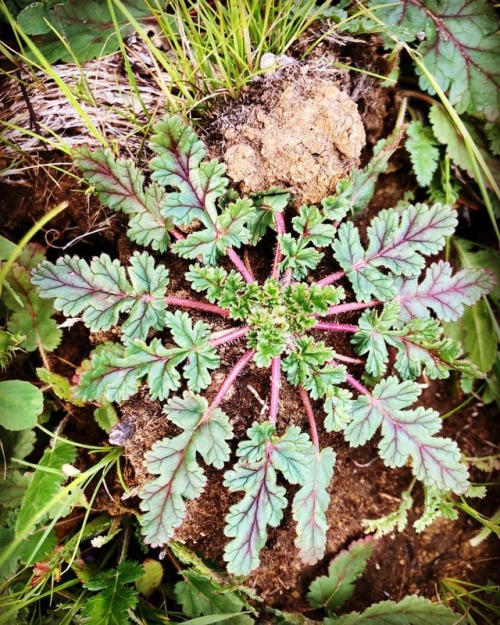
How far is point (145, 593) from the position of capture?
2361mm

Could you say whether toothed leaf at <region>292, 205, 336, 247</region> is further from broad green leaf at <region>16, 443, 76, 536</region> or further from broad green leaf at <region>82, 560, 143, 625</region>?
broad green leaf at <region>82, 560, 143, 625</region>

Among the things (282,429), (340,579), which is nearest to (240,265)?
(282,429)

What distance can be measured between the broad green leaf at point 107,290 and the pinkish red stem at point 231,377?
343mm

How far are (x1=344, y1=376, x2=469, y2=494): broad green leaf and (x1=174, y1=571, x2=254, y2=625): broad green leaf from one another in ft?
2.82

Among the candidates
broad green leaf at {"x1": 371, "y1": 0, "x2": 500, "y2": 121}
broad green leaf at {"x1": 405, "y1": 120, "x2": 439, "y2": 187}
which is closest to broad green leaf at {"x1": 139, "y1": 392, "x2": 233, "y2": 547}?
broad green leaf at {"x1": 405, "y1": 120, "x2": 439, "y2": 187}

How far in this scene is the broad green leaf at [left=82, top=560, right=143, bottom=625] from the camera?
1.98 m

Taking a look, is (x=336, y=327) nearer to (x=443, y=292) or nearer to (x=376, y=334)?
(x=376, y=334)

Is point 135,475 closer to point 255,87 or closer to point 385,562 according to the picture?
point 385,562

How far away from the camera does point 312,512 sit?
6.67 feet

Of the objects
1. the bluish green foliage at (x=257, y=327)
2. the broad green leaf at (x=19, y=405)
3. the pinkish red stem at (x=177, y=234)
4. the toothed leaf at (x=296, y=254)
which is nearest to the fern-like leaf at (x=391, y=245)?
the bluish green foliage at (x=257, y=327)

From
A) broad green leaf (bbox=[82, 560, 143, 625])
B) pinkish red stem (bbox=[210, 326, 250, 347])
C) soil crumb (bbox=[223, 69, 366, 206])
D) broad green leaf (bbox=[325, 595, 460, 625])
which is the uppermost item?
soil crumb (bbox=[223, 69, 366, 206])

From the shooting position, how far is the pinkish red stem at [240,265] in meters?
2.11

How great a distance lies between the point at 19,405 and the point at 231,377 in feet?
2.78

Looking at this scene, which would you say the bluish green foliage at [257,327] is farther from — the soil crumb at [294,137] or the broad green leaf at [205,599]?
the broad green leaf at [205,599]
